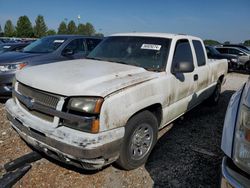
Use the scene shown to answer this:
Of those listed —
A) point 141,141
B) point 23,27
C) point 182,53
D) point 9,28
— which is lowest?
point 141,141

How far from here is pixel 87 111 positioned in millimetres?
2465

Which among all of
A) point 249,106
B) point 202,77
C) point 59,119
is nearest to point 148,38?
point 202,77

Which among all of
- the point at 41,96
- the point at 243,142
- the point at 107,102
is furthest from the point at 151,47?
the point at 243,142

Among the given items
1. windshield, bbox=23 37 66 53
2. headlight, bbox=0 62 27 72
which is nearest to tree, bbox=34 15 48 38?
windshield, bbox=23 37 66 53

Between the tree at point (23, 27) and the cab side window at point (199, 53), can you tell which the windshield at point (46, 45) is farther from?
the tree at point (23, 27)

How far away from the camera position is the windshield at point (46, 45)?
6619 millimetres

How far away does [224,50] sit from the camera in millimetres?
16141

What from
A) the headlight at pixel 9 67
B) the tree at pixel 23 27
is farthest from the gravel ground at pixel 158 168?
the tree at pixel 23 27

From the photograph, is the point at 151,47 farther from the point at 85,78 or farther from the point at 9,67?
the point at 9,67

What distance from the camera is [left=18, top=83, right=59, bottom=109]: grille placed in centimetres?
266

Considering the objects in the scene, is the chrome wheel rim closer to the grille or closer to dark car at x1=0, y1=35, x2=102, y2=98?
the grille

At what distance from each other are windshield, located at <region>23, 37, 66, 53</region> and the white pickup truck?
2.97 m

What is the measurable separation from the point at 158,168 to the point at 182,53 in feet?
6.48

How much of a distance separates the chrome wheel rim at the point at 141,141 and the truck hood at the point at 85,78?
64cm
